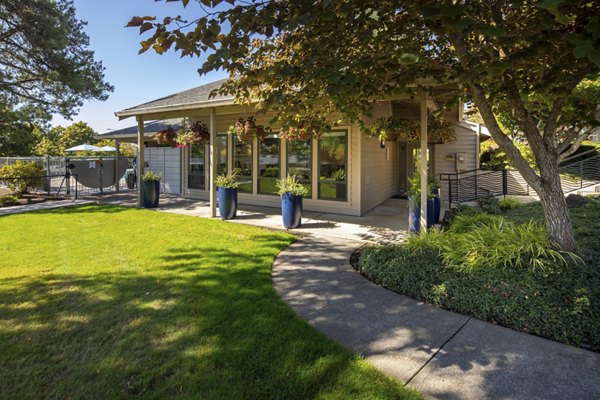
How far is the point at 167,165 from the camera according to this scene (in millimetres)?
14109

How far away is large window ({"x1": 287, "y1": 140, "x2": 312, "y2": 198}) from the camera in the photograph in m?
9.62

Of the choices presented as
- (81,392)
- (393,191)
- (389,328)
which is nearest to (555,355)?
(389,328)

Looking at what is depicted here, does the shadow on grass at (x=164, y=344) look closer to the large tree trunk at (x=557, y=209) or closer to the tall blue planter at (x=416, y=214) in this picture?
the large tree trunk at (x=557, y=209)

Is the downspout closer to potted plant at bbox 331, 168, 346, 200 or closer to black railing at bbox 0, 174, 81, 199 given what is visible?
potted plant at bbox 331, 168, 346, 200

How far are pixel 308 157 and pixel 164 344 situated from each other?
735cm

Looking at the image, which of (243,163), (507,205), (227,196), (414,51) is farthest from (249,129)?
(507,205)

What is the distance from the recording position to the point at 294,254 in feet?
17.7

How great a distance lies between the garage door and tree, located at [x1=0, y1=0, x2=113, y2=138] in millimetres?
2986

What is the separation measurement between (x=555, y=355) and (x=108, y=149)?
75.7 ft

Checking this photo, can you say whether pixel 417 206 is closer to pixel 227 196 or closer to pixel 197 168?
pixel 227 196

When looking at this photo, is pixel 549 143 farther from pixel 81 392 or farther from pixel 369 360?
pixel 81 392

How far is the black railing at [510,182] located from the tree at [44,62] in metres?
13.7

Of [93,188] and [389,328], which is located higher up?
[93,188]

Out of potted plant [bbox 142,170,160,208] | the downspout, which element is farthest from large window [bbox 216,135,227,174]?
the downspout
